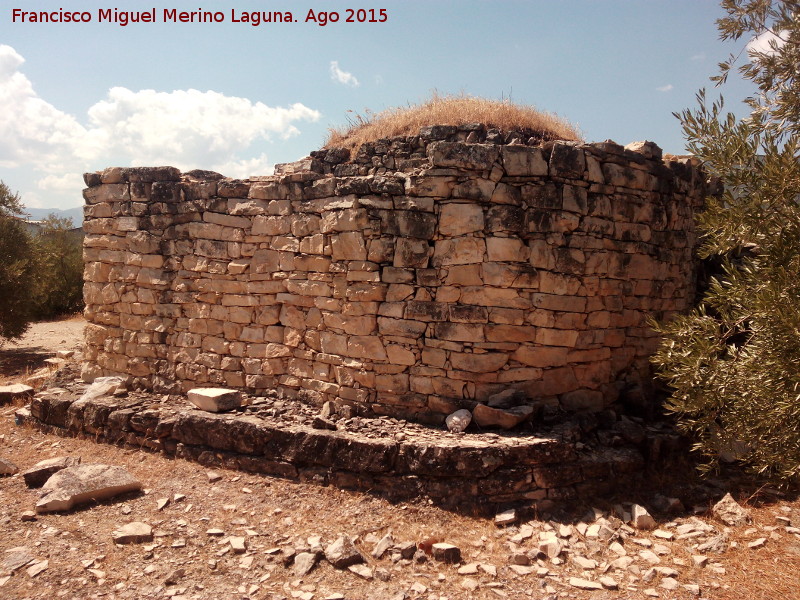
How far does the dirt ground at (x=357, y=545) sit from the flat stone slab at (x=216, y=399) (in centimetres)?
82

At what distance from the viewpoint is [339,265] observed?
599cm

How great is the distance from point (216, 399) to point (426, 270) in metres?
2.74

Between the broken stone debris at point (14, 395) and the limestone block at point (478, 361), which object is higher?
the limestone block at point (478, 361)

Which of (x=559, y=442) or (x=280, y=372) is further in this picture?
(x=280, y=372)

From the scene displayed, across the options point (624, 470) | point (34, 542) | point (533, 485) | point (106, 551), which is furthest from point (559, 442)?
point (34, 542)

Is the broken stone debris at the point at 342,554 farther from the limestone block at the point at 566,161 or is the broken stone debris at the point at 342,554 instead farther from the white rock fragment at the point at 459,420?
the limestone block at the point at 566,161

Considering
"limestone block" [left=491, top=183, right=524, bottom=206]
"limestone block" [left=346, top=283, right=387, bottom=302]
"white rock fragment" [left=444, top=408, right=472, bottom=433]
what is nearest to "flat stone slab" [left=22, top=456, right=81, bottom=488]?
"limestone block" [left=346, top=283, right=387, bottom=302]

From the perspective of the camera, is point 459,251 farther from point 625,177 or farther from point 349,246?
point 625,177

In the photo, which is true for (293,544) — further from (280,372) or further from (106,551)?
(280,372)

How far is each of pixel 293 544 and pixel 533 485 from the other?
209 cm

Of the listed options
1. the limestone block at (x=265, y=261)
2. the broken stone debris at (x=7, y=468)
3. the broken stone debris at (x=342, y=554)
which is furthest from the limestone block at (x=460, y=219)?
the broken stone debris at (x=7, y=468)

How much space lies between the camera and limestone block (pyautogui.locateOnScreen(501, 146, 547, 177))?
5480 millimetres

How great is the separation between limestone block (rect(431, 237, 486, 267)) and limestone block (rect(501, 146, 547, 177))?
0.72 meters

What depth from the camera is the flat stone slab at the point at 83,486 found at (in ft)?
17.4
